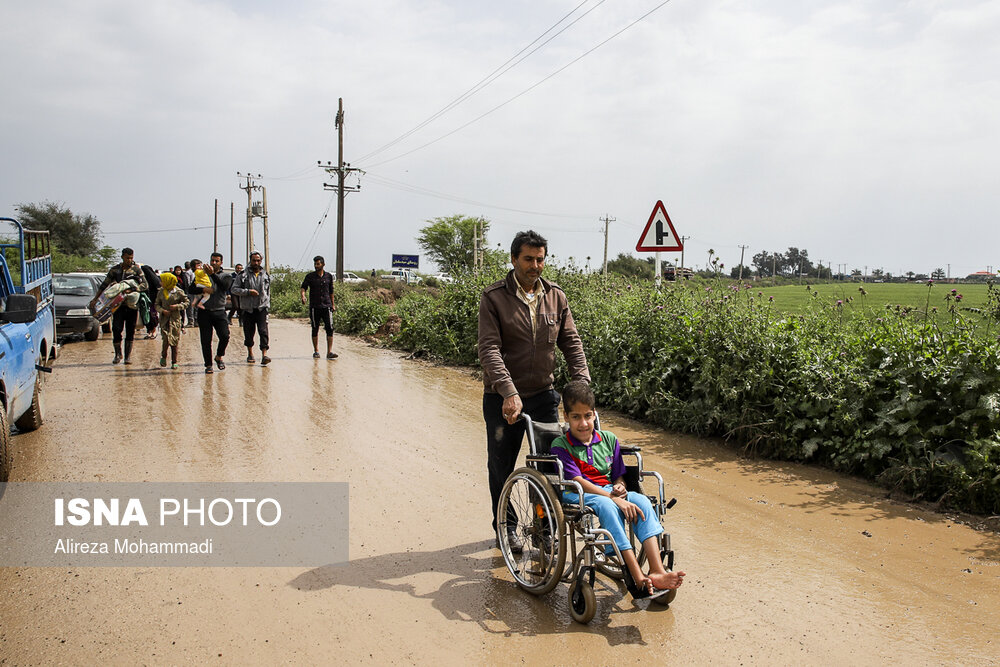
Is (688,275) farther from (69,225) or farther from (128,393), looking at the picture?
(69,225)

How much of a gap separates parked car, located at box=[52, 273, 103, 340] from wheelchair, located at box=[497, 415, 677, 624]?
14.3 metres

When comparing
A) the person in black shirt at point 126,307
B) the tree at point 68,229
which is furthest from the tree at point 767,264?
the tree at point 68,229

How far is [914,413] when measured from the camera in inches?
237

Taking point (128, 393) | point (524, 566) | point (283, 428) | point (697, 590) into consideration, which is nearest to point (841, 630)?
point (697, 590)

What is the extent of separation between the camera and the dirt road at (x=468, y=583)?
366 centimetres

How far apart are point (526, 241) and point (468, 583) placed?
6.90ft

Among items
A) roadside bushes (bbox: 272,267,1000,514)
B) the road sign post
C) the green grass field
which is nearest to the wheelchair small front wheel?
roadside bushes (bbox: 272,267,1000,514)

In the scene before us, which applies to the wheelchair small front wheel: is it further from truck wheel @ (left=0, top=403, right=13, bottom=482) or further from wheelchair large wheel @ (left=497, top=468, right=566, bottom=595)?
truck wheel @ (left=0, top=403, right=13, bottom=482)

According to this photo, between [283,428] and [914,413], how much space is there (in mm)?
6197

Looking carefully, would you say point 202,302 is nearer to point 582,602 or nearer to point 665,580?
point 582,602

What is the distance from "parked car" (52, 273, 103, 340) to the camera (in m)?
16.5

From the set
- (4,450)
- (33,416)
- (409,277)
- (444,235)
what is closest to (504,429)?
(4,450)

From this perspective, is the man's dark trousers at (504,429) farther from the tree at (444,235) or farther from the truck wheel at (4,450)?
the tree at (444,235)

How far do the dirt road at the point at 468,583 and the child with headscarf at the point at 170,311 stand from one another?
4.94m
